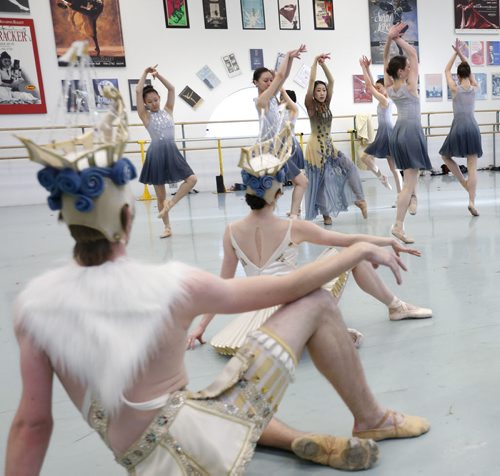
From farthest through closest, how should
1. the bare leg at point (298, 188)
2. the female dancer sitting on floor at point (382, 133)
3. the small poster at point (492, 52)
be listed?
the small poster at point (492, 52) < the female dancer sitting on floor at point (382, 133) < the bare leg at point (298, 188)

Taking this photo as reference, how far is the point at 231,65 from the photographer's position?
8383mm

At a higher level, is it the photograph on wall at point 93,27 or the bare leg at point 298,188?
the photograph on wall at point 93,27

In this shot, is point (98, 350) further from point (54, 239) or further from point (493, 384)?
point (54, 239)

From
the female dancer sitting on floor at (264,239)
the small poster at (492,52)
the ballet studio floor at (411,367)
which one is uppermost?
the small poster at (492,52)

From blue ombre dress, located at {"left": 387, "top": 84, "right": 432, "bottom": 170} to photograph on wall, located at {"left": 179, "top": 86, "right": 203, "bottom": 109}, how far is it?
4833 mm

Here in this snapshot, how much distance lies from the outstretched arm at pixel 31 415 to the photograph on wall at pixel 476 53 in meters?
10.4

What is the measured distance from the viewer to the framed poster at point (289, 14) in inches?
334

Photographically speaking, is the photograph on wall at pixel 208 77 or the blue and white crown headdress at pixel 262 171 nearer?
the blue and white crown headdress at pixel 262 171

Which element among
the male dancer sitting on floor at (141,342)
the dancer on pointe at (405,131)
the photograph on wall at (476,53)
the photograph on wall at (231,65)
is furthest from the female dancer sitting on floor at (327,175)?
the photograph on wall at (476,53)

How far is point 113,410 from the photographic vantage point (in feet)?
3.00

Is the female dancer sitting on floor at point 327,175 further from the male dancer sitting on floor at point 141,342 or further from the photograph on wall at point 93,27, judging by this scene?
the photograph on wall at point 93,27

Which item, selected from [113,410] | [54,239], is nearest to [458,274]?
[113,410]

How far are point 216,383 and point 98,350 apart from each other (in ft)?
0.91

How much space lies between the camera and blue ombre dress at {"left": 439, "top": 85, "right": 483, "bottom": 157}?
4637mm
